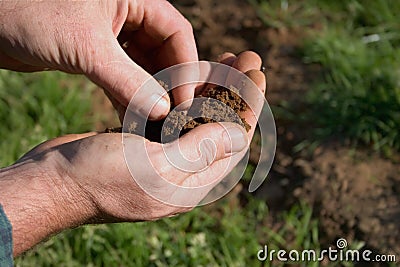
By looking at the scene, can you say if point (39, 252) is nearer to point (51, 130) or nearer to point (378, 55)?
→ point (51, 130)

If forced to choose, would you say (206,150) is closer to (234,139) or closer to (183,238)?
(234,139)

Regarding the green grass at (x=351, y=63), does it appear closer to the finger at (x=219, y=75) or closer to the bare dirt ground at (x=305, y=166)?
the bare dirt ground at (x=305, y=166)

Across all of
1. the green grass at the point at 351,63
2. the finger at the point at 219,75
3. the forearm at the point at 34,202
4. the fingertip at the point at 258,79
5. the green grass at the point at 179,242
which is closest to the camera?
the forearm at the point at 34,202

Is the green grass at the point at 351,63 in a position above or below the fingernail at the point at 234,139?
below

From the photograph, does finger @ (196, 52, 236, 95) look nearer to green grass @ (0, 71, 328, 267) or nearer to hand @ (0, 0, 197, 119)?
hand @ (0, 0, 197, 119)

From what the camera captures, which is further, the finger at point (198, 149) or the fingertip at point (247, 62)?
the fingertip at point (247, 62)

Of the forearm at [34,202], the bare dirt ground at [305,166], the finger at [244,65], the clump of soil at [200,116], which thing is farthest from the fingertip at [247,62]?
the bare dirt ground at [305,166]

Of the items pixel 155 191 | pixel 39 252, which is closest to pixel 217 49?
pixel 39 252
